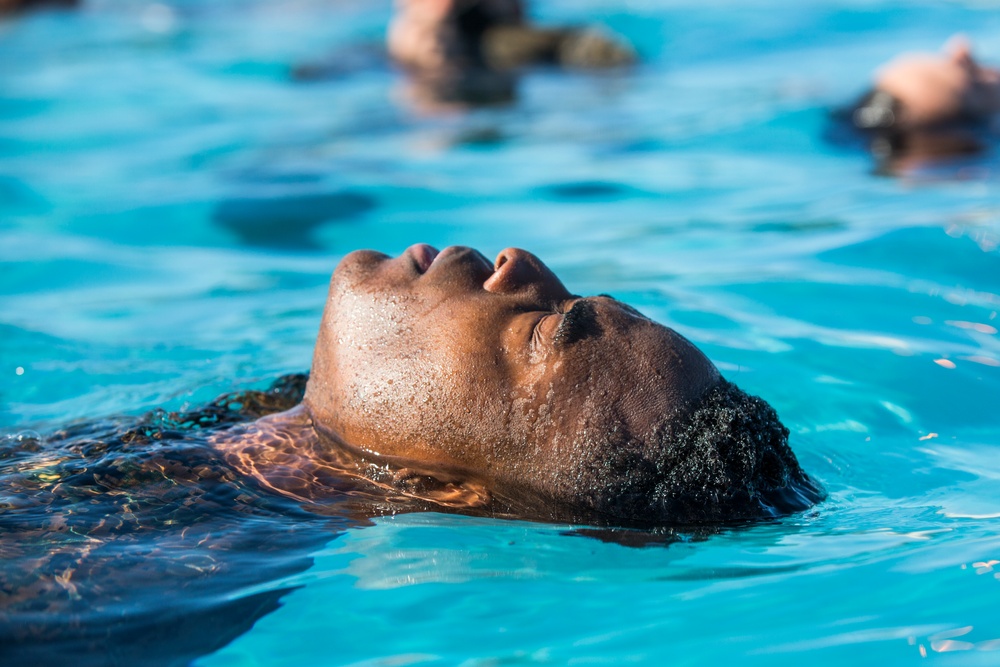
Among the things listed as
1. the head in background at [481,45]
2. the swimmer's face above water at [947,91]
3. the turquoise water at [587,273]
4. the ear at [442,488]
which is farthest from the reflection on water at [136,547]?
the head in background at [481,45]

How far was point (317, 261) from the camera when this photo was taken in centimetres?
671

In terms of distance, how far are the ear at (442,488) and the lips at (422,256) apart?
1.92 feet

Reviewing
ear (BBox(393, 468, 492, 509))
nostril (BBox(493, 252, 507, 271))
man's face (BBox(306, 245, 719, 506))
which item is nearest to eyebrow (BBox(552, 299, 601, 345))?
man's face (BBox(306, 245, 719, 506))

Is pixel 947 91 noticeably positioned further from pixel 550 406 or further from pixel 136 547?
pixel 136 547

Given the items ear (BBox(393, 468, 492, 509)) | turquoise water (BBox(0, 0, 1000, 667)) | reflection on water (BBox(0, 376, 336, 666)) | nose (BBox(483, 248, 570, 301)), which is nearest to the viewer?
reflection on water (BBox(0, 376, 336, 666))

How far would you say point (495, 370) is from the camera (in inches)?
118

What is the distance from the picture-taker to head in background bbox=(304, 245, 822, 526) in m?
2.90

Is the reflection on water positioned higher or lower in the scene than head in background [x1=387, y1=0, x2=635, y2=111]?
lower

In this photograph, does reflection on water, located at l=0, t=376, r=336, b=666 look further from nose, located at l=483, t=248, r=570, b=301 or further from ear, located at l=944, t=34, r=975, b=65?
ear, located at l=944, t=34, r=975, b=65

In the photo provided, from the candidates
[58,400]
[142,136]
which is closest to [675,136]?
[142,136]

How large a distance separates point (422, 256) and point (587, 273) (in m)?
2.83

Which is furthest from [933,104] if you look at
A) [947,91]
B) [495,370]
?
[495,370]

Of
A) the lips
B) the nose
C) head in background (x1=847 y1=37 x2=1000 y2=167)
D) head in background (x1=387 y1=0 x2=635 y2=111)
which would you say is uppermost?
head in background (x1=387 y1=0 x2=635 y2=111)

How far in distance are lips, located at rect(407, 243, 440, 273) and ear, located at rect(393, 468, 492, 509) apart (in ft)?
1.92
